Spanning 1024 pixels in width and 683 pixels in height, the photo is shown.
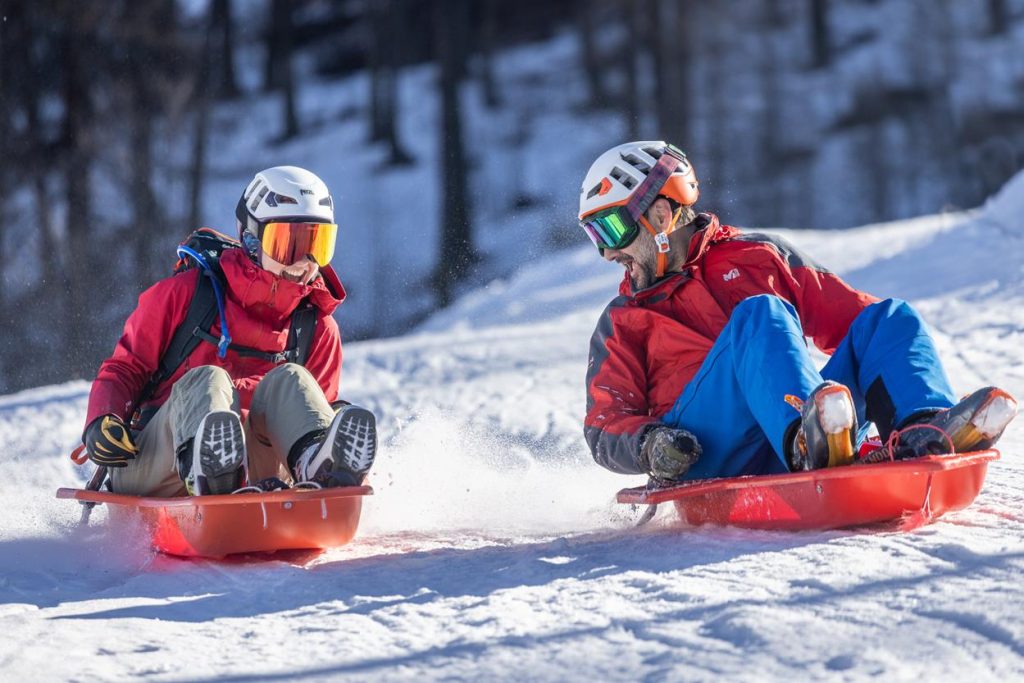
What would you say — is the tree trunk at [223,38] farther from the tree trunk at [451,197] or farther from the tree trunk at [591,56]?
the tree trunk at [591,56]

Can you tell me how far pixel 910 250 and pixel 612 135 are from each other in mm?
12411

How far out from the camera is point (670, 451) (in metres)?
3.89

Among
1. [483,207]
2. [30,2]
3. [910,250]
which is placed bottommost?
[910,250]

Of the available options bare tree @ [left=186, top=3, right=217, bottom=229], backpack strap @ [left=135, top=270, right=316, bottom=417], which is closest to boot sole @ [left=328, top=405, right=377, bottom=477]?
backpack strap @ [left=135, top=270, right=316, bottom=417]

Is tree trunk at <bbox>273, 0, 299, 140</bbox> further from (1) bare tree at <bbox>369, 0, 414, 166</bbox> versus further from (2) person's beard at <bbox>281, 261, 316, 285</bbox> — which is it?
(2) person's beard at <bbox>281, 261, 316, 285</bbox>

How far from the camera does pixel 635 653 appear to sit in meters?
2.70

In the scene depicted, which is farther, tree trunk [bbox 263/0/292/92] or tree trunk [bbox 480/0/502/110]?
tree trunk [bbox 263/0/292/92]

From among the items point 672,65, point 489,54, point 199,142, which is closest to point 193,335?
point 199,142

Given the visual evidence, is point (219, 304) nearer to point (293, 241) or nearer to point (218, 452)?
point (293, 241)

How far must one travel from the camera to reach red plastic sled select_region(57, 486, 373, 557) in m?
3.95

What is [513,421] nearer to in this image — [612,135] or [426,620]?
[426,620]

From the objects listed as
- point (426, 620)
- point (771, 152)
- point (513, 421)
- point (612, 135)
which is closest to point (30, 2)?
point (612, 135)

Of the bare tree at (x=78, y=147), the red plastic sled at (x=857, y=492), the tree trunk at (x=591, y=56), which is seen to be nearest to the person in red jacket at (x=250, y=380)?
the red plastic sled at (x=857, y=492)

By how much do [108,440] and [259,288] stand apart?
2.41 feet
